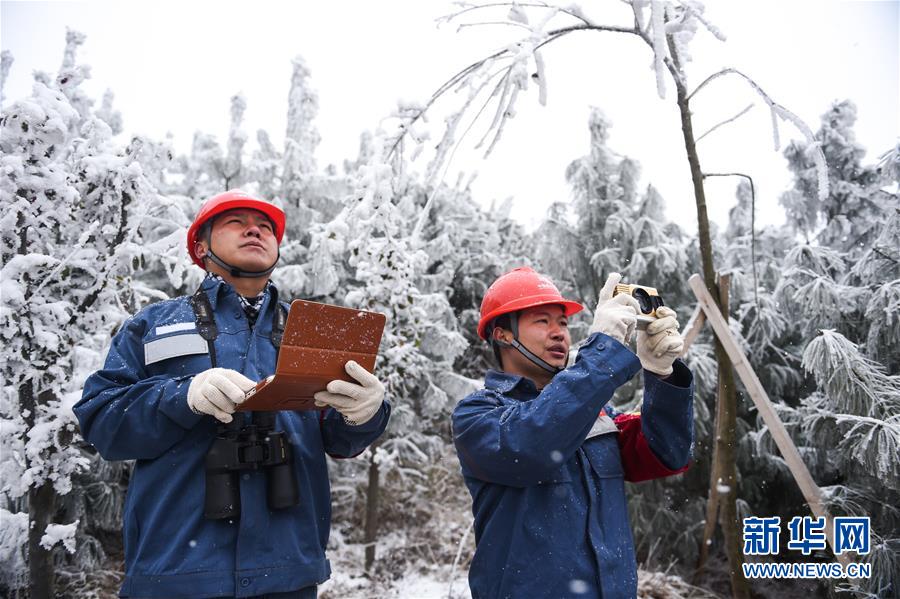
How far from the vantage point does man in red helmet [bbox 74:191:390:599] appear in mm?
1798

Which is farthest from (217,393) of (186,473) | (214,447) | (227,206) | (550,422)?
(550,422)

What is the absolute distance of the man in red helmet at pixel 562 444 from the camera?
6.48 feet

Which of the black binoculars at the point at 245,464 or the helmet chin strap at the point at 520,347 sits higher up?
the helmet chin strap at the point at 520,347

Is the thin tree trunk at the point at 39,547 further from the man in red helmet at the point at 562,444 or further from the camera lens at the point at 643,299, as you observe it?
the camera lens at the point at 643,299

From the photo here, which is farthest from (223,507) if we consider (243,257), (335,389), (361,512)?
(361,512)

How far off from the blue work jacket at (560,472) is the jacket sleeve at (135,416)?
3.33ft

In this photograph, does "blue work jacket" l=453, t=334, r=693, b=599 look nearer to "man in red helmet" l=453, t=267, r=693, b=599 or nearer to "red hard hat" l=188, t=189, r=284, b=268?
"man in red helmet" l=453, t=267, r=693, b=599

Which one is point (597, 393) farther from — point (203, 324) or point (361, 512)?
point (361, 512)

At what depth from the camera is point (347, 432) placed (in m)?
2.15

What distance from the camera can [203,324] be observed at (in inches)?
84.4

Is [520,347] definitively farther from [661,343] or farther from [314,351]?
[314,351]

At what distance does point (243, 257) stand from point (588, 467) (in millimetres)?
1650

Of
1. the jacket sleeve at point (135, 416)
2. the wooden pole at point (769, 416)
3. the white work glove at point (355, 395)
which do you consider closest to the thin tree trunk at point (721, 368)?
the wooden pole at point (769, 416)

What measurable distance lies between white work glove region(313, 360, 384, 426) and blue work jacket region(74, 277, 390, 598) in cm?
19
